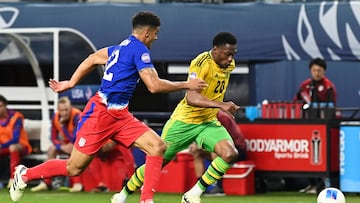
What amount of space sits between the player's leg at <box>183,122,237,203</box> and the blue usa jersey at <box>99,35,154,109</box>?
1731 millimetres

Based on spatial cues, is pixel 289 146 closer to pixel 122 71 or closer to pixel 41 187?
pixel 41 187

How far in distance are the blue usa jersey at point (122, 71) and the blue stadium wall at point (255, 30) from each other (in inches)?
236

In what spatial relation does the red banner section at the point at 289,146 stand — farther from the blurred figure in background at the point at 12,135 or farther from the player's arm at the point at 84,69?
the player's arm at the point at 84,69

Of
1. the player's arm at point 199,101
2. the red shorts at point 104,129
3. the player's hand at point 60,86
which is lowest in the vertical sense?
the red shorts at point 104,129

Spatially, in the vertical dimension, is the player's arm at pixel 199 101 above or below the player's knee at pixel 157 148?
above

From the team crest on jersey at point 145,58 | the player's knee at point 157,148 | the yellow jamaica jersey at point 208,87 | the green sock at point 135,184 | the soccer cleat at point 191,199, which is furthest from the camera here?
the yellow jamaica jersey at point 208,87

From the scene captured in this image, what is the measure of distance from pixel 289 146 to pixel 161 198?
213cm

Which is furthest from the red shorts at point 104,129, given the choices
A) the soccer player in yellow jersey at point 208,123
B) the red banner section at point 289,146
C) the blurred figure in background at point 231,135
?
the red banner section at point 289,146

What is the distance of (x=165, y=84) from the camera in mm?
10898

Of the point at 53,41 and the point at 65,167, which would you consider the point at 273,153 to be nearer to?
the point at 53,41

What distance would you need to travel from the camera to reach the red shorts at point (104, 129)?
11.4 m

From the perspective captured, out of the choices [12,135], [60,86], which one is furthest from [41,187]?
[60,86]

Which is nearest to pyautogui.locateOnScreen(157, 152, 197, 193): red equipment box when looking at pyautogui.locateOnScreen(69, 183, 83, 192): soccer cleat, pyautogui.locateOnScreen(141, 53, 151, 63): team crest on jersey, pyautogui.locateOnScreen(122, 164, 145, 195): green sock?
Result: pyautogui.locateOnScreen(69, 183, 83, 192): soccer cleat

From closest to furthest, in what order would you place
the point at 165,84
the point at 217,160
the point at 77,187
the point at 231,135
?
the point at 165,84, the point at 217,160, the point at 231,135, the point at 77,187
